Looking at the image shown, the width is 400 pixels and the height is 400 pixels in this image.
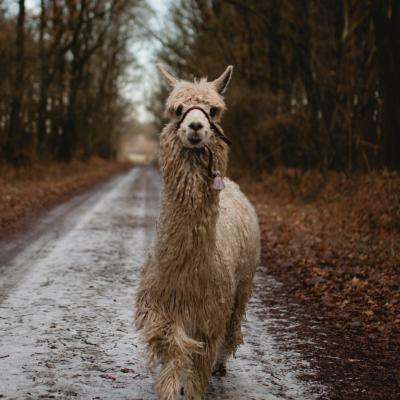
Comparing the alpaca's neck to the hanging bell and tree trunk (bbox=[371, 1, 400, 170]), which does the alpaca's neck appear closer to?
the hanging bell

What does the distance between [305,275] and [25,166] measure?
1833cm

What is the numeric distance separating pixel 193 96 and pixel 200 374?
2.04 metres

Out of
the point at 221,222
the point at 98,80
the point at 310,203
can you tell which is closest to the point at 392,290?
the point at 221,222

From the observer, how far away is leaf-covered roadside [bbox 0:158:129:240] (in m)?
15.1

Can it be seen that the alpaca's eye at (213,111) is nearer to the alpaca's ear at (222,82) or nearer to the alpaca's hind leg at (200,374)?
the alpaca's ear at (222,82)

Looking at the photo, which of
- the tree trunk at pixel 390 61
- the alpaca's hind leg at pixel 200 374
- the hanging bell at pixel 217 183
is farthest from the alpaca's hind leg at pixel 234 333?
the tree trunk at pixel 390 61

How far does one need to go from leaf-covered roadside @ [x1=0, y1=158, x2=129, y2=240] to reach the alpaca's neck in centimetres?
897

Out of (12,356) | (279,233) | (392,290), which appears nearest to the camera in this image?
(12,356)

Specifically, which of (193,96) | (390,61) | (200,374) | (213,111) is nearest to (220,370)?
(200,374)

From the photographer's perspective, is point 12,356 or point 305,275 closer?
point 12,356

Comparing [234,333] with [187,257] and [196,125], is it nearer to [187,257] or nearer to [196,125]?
[187,257]

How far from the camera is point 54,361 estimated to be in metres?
5.35

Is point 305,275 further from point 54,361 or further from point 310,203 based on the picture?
point 310,203

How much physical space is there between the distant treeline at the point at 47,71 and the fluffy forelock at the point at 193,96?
67.3 ft
